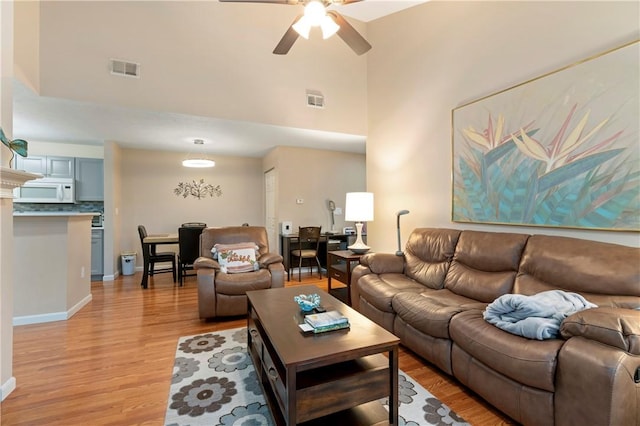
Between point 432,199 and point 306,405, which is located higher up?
point 432,199

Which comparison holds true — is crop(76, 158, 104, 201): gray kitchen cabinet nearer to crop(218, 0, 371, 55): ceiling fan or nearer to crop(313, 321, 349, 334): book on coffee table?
crop(218, 0, 371, 55): ceiling fan

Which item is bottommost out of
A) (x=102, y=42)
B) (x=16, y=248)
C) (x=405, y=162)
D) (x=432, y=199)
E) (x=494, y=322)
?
(x=494, y=322)

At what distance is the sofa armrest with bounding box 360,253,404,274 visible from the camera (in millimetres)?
2914

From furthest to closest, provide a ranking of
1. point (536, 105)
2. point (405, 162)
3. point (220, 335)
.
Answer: point (405, 162)
point (220, 335)
point (536, 105)

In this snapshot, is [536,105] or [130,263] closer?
[536,105]

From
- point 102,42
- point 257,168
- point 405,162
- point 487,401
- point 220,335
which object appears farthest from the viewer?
point 257,168

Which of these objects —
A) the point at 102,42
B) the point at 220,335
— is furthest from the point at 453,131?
the point at 102,42

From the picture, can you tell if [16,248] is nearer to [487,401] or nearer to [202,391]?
[202,391]

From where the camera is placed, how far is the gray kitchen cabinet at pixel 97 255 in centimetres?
463

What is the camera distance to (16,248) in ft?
9.33

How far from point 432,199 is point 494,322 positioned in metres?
1.84

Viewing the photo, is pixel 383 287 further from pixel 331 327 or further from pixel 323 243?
pixel 323 243

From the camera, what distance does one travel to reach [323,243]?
5.26 m

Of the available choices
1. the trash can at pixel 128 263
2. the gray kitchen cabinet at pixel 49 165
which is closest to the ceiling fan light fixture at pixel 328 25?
the trash can at pixel 128 263
